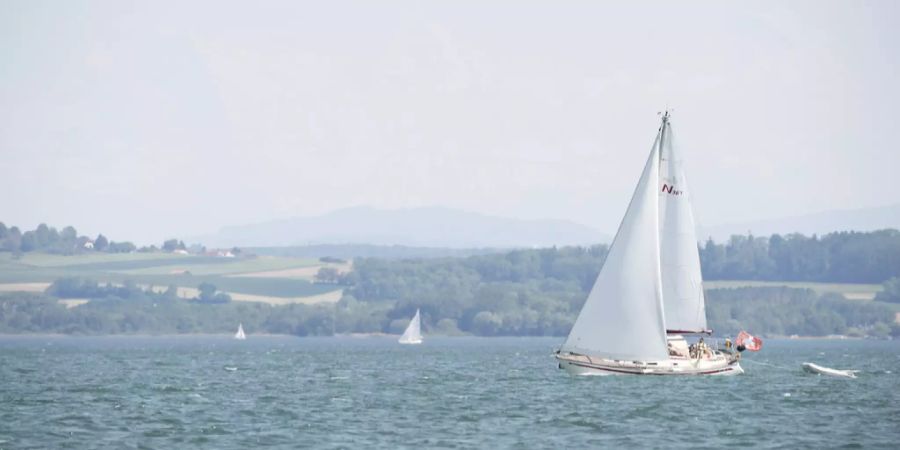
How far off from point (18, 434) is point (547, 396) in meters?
30.3

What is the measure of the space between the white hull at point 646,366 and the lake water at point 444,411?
0.81m

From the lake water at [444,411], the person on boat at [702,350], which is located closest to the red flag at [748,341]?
the lake water at [444,411]

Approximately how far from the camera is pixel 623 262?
9088 cm

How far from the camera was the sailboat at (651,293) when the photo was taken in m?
90.0

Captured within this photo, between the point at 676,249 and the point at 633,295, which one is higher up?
the point at 676,249

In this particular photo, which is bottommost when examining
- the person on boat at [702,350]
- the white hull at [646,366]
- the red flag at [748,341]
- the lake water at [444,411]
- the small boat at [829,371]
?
the lake water at [444,411]

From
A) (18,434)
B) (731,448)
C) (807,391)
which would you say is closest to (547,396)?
(807,391)

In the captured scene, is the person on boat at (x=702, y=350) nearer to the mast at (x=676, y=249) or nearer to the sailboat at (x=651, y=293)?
the sailboat at (x=651, y=293)

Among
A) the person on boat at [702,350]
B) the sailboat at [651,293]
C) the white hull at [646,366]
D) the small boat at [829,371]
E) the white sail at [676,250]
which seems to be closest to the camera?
the sailboat at [651,293]

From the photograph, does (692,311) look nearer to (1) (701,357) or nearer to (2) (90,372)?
(1) (701,357)

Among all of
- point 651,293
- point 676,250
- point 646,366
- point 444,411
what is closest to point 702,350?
point 646,366

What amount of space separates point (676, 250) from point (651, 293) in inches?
145

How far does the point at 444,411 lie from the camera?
74188 millimetres

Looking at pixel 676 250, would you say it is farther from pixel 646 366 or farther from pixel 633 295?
pixel 646 366
